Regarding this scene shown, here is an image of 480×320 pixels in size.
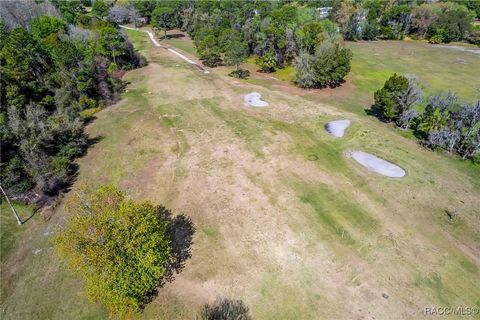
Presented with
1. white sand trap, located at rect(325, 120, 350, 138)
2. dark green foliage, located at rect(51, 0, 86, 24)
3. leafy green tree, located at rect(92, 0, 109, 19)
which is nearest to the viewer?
white sand trap, located at rect(325, 120, 350, 138)

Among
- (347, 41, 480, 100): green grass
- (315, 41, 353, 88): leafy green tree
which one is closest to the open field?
(315, 41, 353, 88): leafy green tree

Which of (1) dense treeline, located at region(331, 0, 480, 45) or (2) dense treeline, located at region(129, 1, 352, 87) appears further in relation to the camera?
(1) dense treeline, located at region(331, 0, 480, 45)

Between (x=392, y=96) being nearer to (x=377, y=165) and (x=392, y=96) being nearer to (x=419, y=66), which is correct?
(x=377, y=165)

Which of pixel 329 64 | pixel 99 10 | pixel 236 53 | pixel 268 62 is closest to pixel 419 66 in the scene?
pixel 329 64

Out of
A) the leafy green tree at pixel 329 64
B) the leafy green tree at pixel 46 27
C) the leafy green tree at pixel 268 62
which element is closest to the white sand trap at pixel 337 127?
the leafy green tree at pixel 329 64

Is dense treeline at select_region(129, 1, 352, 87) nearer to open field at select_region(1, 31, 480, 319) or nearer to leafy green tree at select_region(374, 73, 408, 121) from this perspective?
open field at select_region(1, 31, 480, 319)

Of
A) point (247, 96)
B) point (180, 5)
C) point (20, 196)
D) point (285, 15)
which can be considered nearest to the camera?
point (20, 196)

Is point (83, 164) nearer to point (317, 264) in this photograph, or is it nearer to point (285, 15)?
point (317, 264)

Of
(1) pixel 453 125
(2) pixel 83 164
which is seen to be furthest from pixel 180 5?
(1) pixel 453 125
